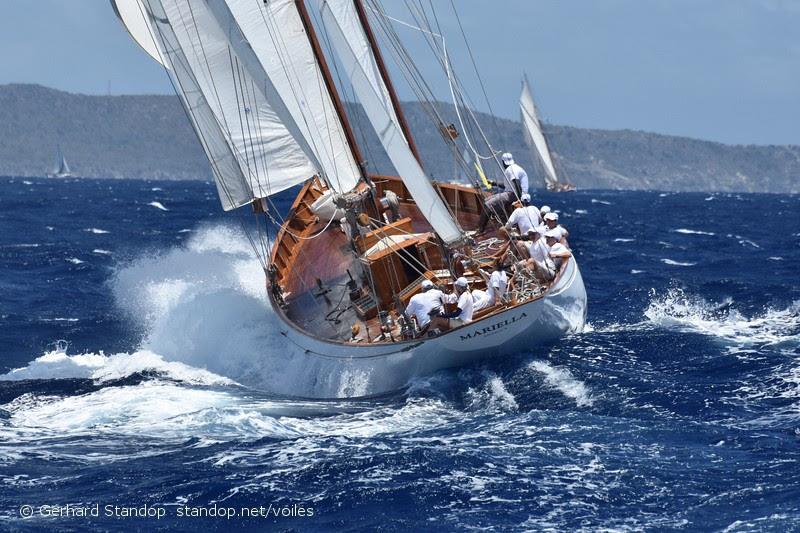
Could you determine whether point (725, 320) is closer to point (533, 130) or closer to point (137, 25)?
point (137, 25)

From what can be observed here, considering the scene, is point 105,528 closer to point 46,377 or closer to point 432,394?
point 432,394

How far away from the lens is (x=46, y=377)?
21.3 metres

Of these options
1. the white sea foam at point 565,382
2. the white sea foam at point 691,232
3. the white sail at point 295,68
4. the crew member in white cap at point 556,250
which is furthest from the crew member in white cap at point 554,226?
the white sea foam at point 691,232

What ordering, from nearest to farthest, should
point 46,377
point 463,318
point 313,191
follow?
point 463,318
point 46,377
point 313,191

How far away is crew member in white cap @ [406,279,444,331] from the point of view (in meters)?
18.8

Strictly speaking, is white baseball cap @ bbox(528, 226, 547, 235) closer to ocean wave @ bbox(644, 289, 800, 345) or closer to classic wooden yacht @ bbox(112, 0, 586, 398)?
classic wooden yacht @ bbox(112, 0, 586, 398)

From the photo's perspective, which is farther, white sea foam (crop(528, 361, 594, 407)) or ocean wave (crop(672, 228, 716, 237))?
ocean wave (crop(672, 228, 716, 237))

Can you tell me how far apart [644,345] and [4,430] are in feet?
36.2

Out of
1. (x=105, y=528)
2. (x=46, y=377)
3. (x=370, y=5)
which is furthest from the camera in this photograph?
(x=370, y=5)

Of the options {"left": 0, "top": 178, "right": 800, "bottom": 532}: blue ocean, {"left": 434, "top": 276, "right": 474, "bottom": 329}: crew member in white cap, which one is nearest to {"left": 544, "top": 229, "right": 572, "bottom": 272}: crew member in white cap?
{"left": 0, "top": 178, "right": 800, "bottom": 532}: blue ocean

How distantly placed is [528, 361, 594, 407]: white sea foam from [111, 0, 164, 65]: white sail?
1035cm

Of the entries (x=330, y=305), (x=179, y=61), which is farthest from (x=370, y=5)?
(x=330, y=305)

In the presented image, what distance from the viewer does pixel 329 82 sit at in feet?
74.2

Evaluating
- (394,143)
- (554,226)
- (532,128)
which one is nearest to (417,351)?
(394,143)
